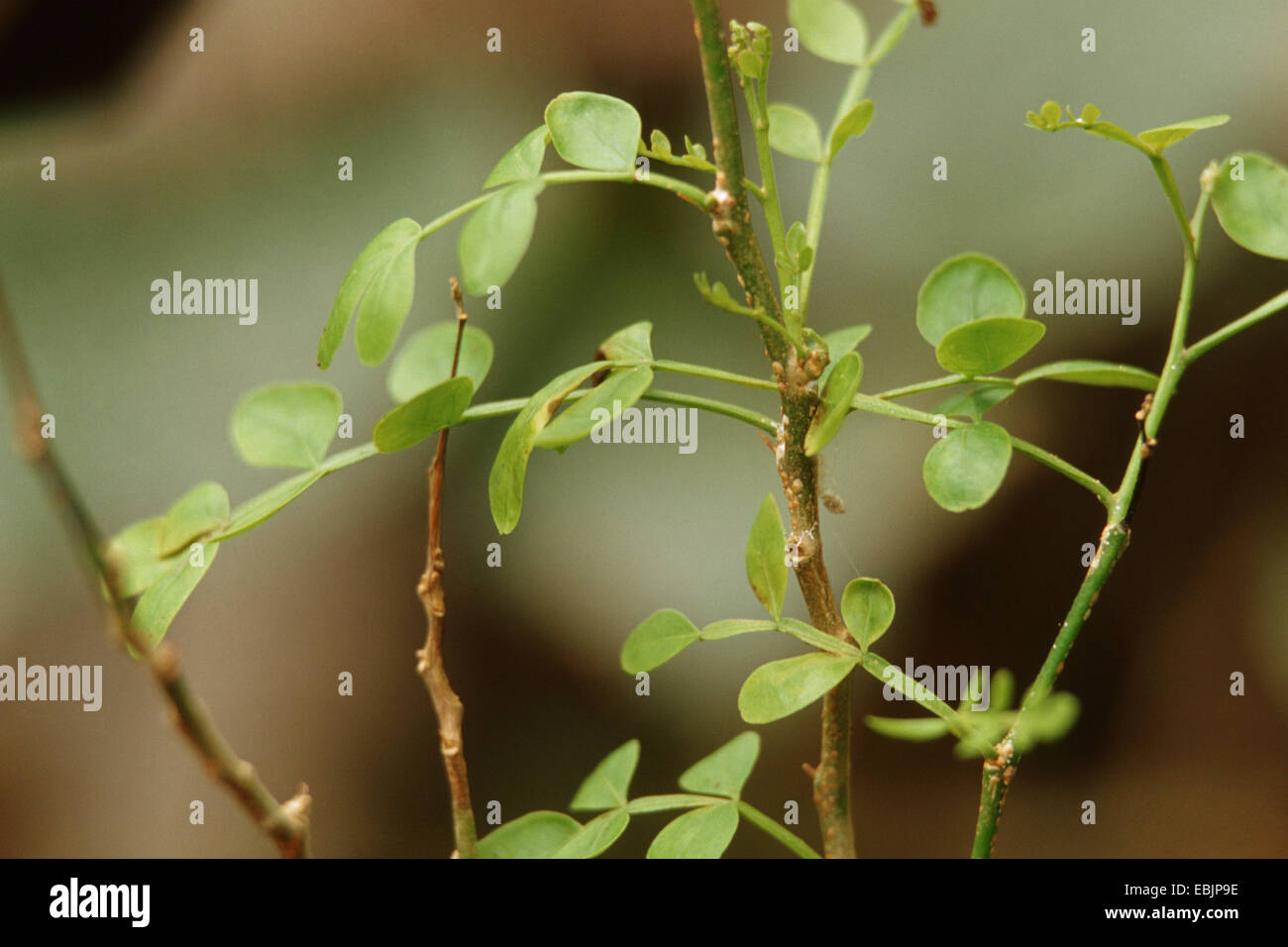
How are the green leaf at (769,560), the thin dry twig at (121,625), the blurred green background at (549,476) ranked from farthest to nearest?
the blurred green background at (549,476)
the green leaf at (769,560)
the thin dry twig at (121,625)

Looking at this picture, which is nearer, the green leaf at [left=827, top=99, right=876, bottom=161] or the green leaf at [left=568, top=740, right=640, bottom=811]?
the green leaf at [left=827, top=99, right=876, bottom=161]

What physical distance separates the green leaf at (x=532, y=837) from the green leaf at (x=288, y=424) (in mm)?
221

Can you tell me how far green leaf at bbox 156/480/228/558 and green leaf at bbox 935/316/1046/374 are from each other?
341 millimetres

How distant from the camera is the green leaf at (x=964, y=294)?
1.62 ft

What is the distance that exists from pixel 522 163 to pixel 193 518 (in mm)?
230

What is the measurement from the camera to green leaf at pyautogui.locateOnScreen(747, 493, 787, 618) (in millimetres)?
485

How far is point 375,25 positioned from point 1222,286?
0.93 meters

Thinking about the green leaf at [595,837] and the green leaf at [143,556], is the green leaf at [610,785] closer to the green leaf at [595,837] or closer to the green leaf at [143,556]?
the green leaf at [595,837]

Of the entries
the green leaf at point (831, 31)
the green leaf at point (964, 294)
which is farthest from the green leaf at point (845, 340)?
the green leaf at point (831, 31)

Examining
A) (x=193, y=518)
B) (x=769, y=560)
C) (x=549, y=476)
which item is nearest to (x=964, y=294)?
(x=769, y=560)

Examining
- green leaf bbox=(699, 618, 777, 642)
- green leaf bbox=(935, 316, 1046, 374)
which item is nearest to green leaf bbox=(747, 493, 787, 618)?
green leaf bbox=(699, 618, 777, 642)

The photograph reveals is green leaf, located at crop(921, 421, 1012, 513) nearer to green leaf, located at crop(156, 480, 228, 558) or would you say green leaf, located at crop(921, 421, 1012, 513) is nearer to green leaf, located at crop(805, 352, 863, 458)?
green leaf, located at crop(805, 352, 863, 458)
